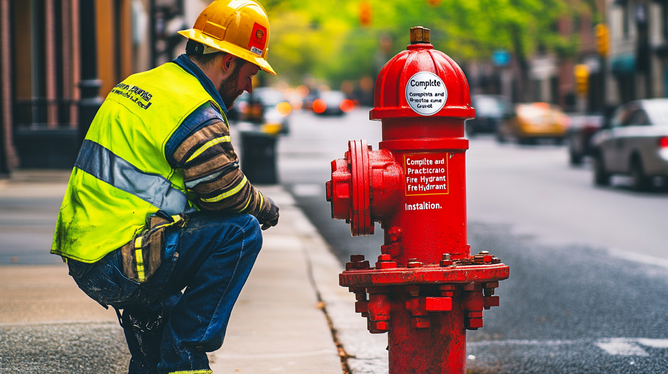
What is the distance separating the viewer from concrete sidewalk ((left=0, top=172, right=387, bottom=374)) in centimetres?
412

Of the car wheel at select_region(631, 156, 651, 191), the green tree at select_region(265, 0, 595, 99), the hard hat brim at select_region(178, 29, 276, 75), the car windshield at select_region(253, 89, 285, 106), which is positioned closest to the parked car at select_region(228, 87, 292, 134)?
the car windshield at select_region(253, 89, 285, 106)

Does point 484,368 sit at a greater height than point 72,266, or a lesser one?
lesser

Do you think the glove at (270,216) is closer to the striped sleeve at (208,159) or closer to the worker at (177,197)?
the worker at (177,197)

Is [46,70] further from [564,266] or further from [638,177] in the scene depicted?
[564,266]

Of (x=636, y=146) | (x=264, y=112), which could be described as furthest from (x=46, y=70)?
(x=264, y=112)

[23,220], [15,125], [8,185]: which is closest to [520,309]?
[23,220]

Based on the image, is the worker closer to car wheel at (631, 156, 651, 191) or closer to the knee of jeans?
the knee of jeans

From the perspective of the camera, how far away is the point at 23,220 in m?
8.71

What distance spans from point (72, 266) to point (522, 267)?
17.0 ft

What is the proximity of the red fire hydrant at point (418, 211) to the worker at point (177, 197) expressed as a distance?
1.42 feet

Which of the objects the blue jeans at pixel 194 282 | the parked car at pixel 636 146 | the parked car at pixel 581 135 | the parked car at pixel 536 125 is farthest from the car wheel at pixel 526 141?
the blue jeans at pixel 194 282

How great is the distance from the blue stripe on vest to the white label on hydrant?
3.25 ft

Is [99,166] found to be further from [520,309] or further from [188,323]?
[520,309]

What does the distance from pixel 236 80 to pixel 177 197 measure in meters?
0.55
